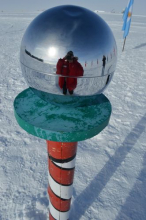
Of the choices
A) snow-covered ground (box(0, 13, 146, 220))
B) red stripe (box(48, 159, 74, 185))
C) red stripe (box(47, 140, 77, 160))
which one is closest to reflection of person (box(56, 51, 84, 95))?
red stripe (box(47, 140, 77, 160))

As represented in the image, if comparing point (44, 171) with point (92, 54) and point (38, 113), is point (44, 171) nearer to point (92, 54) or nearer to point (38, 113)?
point (38, 113)

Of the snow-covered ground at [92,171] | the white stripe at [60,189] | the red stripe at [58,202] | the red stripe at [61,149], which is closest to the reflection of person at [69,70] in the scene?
the red stripe at [61,149]

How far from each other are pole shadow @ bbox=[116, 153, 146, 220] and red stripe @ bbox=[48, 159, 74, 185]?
1.40 m

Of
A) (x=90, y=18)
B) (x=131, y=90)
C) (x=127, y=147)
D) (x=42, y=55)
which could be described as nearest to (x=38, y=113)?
(x=42, y=55)

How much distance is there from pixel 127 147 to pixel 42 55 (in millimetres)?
3167

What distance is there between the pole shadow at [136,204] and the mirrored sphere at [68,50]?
2.25m

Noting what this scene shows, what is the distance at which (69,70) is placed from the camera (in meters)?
1.05

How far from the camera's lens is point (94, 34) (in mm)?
1079

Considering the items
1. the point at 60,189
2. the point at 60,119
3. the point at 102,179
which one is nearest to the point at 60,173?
the point at 60,189

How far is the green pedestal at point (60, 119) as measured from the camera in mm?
1247

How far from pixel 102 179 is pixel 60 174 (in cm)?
168

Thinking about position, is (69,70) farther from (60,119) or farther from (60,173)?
(60,173)

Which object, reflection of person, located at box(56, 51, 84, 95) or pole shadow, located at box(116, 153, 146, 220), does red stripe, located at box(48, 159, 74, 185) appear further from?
pole shadow, located at box(116, 153, 146, 220)

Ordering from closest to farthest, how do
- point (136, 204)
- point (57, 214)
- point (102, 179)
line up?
point (57, 214), point (136, 204), point (102, 179)
